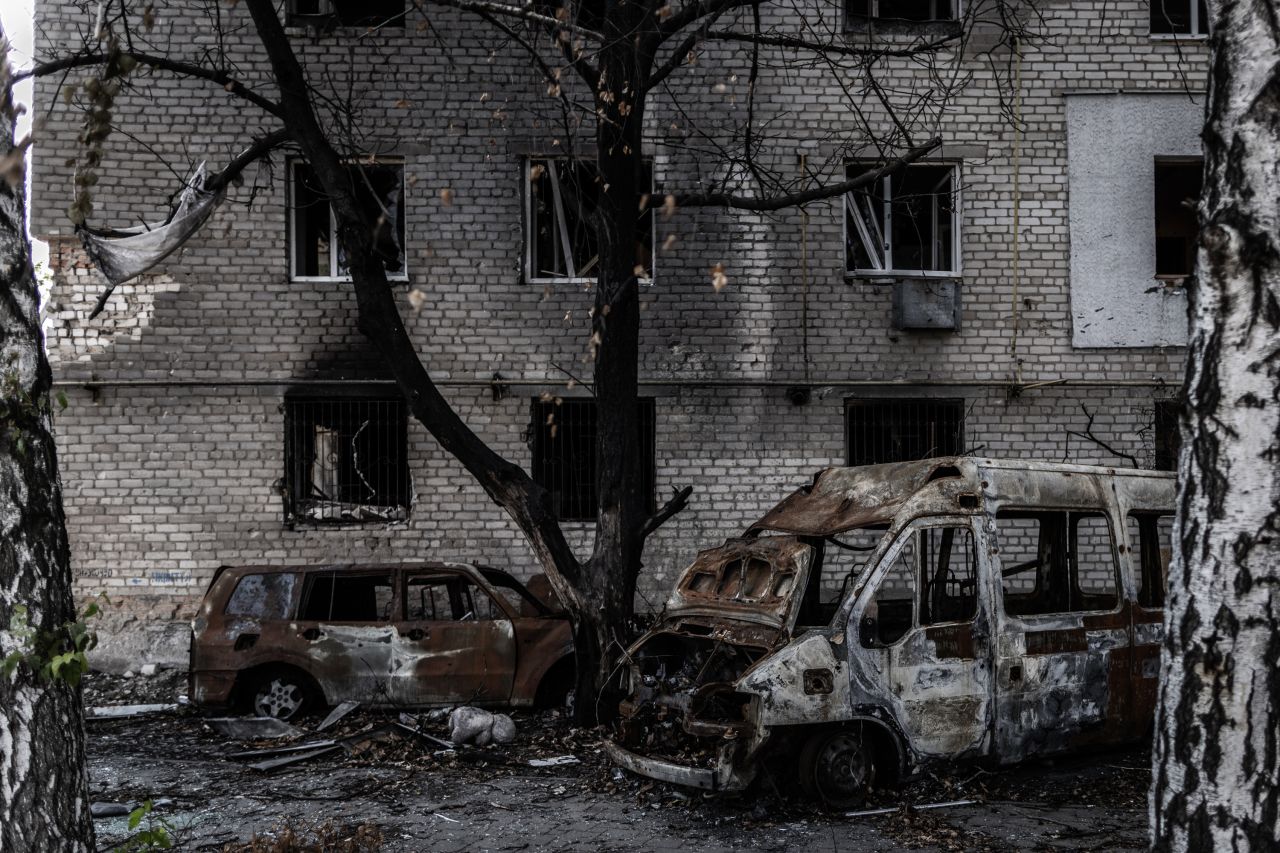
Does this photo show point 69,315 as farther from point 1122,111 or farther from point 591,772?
point 1122,111

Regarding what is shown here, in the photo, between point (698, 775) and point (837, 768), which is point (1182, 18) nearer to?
point (837, 768)

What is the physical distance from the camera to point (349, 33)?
461 inches

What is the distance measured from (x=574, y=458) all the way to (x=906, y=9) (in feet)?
20.1

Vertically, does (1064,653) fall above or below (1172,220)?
below

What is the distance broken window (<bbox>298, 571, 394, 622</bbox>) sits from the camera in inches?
362

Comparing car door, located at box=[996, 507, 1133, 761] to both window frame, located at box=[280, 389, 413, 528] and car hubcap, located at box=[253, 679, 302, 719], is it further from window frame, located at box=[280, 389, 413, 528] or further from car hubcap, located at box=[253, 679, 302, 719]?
window frame, located at box=[280, 389, 413, 528]

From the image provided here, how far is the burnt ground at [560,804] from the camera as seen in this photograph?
5.91 meters

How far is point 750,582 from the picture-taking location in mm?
7051

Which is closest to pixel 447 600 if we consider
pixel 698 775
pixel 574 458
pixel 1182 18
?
pixel 574 458

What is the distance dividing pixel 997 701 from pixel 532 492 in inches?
144

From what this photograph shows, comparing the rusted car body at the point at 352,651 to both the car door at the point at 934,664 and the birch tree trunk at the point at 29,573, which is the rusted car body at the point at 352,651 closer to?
the car door at the point at 934,664

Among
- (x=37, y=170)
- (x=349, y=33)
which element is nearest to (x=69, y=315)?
(x=37, y=170)

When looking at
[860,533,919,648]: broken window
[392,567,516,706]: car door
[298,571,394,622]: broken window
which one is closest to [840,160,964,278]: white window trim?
[860,533,919,648]: broken window

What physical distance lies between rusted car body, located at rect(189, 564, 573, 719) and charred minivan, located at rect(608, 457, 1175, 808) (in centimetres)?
170
